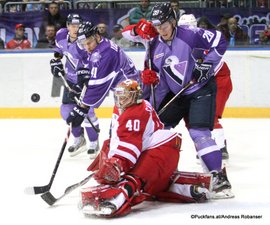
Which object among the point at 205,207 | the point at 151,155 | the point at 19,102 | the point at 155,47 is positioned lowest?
the point at 19,102

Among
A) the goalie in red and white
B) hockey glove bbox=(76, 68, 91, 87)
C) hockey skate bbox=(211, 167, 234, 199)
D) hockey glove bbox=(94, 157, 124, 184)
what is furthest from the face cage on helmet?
hockey glove bbox=(76, 68, 91, 87)

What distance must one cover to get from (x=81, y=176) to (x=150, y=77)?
3.21ft

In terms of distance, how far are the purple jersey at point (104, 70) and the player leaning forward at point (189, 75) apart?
405 millimetres

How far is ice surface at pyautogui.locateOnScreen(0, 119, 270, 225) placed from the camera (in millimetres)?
3705

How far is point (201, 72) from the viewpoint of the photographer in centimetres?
421

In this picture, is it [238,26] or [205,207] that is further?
[238,26]

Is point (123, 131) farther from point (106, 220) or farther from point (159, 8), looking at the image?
point (159, 8)

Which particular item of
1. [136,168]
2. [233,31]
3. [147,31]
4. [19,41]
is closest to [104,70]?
[147,31]

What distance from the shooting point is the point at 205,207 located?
12.7ft

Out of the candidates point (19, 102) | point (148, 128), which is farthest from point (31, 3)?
point (148, 128)

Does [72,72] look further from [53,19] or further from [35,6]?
[35,6]

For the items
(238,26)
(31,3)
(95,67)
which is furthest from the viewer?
(31,3)

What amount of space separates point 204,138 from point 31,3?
4991 millimetres

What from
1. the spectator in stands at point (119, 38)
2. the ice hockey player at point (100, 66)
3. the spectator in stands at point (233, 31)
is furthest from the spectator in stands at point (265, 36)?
the ice hockey player at point (100, 66)
